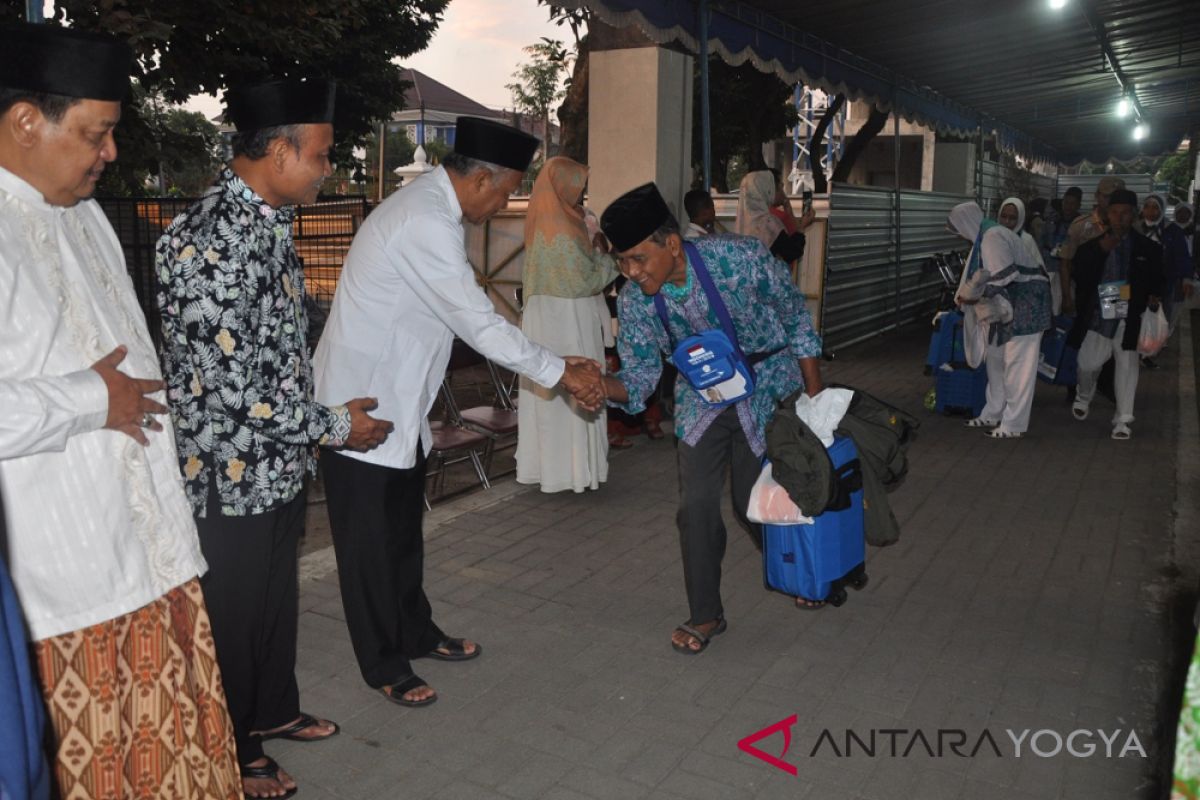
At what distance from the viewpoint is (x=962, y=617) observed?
461 centimetres

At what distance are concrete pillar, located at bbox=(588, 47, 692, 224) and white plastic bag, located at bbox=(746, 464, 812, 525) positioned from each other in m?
4.80

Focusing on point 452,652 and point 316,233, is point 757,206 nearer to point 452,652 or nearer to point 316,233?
point 316,233

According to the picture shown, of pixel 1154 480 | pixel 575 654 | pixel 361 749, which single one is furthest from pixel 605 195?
pixel 361 749

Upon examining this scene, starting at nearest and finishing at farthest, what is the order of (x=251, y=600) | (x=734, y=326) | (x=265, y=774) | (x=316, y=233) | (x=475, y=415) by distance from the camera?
(x=251, y=600), (x=265, y=774), (x=734, y=326), (x=475, y=415), (x=316, y=233)

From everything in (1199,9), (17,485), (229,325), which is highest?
(1199,9)

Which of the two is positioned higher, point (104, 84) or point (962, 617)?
point (104, 84)

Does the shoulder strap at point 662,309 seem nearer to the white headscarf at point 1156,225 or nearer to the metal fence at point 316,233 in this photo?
the metal fence at point 316,233

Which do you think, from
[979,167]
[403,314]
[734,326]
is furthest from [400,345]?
[979,167]

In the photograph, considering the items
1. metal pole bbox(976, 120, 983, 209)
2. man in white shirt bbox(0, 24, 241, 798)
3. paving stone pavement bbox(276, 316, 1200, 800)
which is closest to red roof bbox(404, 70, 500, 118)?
metal pole bbox(976, 120, 983, 209)

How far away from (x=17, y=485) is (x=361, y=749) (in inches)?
71.2

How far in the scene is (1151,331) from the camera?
827cm

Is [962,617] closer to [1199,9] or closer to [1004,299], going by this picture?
[1004,299]

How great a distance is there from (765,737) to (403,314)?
194 centimetres

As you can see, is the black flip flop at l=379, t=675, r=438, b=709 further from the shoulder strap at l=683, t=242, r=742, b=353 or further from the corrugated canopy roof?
the corrugated canopy roof
